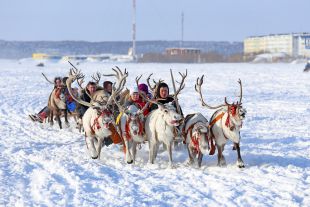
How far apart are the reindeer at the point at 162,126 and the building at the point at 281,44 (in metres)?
125

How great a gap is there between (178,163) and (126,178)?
4.79 ft

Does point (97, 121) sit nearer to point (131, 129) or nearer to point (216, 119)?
point (131, 129)

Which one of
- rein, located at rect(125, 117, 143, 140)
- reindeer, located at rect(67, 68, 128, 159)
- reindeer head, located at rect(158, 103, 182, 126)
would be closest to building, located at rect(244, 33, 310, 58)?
reindeer, located at rect(67, 68, 128, 159)

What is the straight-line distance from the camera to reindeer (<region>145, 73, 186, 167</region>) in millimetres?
9203

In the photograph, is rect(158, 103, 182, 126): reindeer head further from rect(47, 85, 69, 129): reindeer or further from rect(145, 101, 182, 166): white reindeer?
rect(47, 85, 69, 129): reindeer

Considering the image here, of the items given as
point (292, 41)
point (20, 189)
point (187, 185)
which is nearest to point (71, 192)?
point (20, 189)

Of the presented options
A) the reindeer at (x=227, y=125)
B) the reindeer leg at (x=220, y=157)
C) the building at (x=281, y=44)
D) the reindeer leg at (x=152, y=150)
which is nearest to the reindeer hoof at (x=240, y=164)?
the reindeer at (x=227, y=125)

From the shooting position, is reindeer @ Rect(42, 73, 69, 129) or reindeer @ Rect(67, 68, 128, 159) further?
reindeer @ Rect(42, 73, 69, 129)


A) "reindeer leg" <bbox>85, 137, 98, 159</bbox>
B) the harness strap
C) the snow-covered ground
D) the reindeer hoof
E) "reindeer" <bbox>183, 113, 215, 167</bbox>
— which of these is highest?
the harness strap

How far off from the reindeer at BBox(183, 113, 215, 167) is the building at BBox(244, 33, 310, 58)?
124583 mm

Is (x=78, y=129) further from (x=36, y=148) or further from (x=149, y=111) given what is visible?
(x=149, y=111)

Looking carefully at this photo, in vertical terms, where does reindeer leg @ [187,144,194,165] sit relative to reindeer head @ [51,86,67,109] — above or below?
below

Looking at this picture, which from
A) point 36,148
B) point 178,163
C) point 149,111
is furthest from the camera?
point 36,148

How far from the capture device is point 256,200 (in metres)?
7.40
